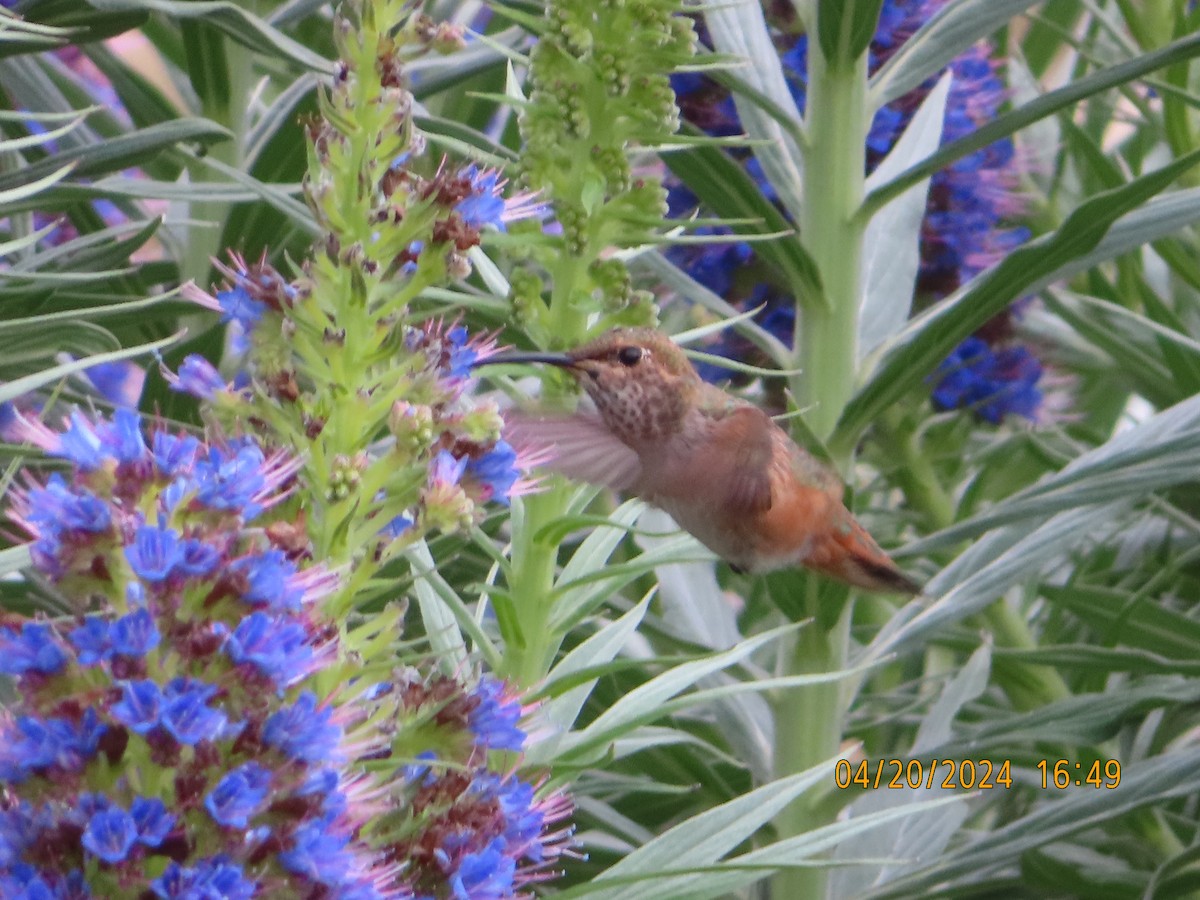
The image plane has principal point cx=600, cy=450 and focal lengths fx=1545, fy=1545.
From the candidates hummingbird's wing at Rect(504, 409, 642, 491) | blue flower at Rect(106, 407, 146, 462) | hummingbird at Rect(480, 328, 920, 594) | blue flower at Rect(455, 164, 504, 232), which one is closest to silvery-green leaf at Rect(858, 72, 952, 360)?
Answer: hummingbird at Rect(480, 328, 920, 594)

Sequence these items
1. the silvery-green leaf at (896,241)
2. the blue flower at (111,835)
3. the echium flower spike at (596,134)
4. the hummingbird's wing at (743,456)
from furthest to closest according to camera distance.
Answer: the silvery-green leaf at (896,241) < the hummingbird's wing at (743,456) < the echium flower spike at (596,134) < the blue flower at (111,835)

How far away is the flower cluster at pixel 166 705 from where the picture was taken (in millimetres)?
584

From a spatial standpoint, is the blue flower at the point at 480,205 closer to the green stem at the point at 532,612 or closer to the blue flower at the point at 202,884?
the green stem at the point at 532,612

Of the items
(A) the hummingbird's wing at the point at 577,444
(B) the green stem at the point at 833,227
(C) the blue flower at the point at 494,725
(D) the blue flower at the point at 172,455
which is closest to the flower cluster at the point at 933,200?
(B) the green stem at the point at 833,227

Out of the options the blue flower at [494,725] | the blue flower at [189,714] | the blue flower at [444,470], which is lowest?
the blue flower at [494,725]

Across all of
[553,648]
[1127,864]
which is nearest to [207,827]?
[553,648]

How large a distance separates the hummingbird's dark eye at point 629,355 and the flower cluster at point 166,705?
16.0 inches

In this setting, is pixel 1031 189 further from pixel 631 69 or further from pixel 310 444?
pixel 310 444

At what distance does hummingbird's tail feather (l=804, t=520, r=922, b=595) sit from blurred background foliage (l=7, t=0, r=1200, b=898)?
3cm

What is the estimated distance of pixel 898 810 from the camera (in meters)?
0.81

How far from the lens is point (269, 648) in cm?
61

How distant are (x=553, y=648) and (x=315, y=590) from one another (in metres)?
0.30

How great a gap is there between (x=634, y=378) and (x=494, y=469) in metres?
0.32

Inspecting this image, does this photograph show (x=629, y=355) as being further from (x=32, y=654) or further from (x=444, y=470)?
(x=32, y=654)
